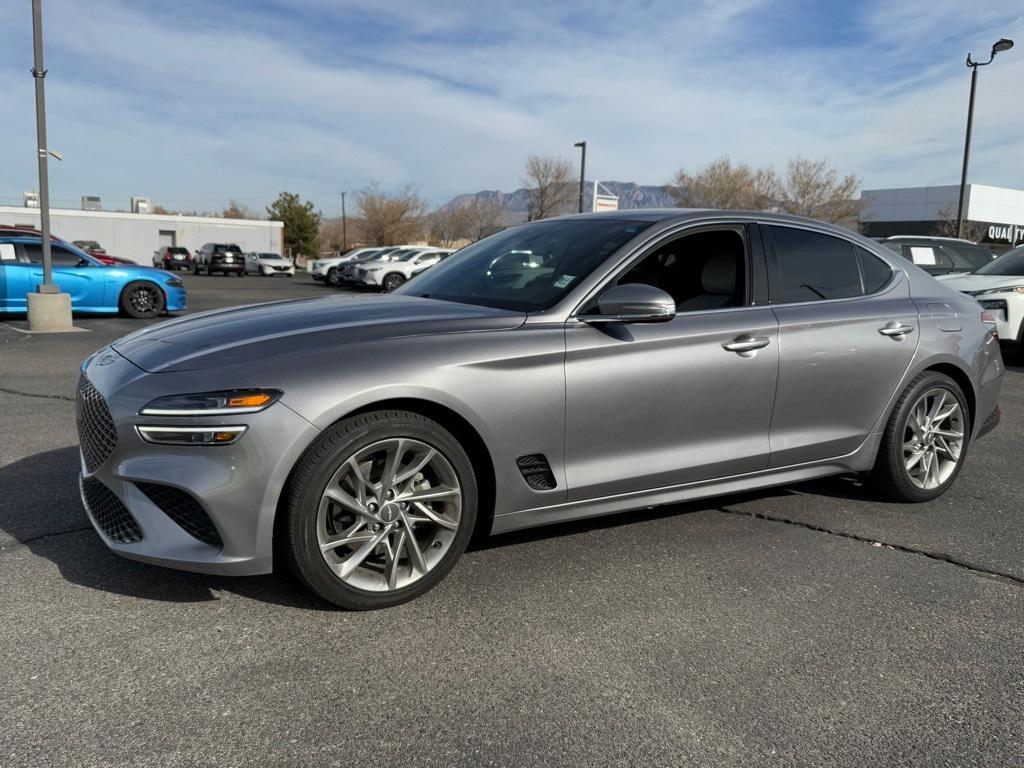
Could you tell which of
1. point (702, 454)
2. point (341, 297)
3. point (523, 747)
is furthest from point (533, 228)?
point (523, 747)

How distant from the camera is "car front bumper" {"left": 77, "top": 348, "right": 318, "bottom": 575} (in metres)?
2.80

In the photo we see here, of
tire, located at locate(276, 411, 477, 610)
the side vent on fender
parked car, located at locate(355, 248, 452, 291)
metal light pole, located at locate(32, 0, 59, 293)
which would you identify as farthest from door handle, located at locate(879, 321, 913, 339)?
parked car, located at locate(355, 248, 452, 291)

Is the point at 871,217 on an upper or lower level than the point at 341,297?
upper

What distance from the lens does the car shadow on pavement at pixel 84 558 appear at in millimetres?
3215

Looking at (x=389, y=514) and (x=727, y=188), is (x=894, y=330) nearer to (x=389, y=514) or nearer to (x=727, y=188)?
(x=389, y=514)

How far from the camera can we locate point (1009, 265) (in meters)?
10.6

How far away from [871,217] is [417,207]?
3879cm

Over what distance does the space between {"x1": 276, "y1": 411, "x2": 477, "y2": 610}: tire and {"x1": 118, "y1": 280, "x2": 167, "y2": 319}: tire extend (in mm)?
12864

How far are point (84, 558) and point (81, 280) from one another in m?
11.9

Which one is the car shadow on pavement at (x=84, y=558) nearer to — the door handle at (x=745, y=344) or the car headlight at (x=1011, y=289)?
the door handle at (x=745, y=344)

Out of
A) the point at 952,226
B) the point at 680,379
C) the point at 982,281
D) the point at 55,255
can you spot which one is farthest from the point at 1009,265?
Answer: the point at 952,226

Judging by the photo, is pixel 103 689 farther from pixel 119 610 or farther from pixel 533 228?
pixel 533 228

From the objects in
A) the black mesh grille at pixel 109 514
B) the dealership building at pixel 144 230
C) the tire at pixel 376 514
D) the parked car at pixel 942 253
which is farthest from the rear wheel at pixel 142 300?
the dealership building at pixel 144 230

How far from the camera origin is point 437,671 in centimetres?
270
